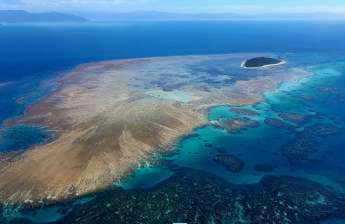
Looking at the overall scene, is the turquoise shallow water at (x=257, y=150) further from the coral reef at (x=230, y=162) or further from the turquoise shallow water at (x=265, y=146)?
the coral reef at (x=230, y=162)

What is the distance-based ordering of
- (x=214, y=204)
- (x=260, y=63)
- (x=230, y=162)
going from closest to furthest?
(x=214, y=204) < (x=230, y=162) < (x=260, y=63)

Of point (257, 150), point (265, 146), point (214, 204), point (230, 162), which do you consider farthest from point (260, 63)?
point (214, 204)

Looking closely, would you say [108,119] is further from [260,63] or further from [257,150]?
[260,63]

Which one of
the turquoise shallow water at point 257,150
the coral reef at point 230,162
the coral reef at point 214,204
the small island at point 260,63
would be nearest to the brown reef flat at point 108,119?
the turquoise shallow water at point 257,150

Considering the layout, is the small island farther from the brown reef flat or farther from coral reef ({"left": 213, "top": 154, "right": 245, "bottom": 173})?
coral reef ({"left": 213, "top": 154, "right": 245, "bottom": 173})

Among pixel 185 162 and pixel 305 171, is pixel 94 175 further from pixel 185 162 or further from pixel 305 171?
pixel 305 171

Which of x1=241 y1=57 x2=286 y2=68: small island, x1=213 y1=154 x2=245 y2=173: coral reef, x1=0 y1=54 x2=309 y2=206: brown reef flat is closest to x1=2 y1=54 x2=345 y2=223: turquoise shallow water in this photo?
x1=213 y1=154 x2=245 y2=173: coral reef

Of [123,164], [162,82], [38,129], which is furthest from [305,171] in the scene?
[162,82]

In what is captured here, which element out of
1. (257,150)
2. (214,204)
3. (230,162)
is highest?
(214,204)

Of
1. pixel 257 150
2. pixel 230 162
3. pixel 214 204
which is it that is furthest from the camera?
pixel 257 150
